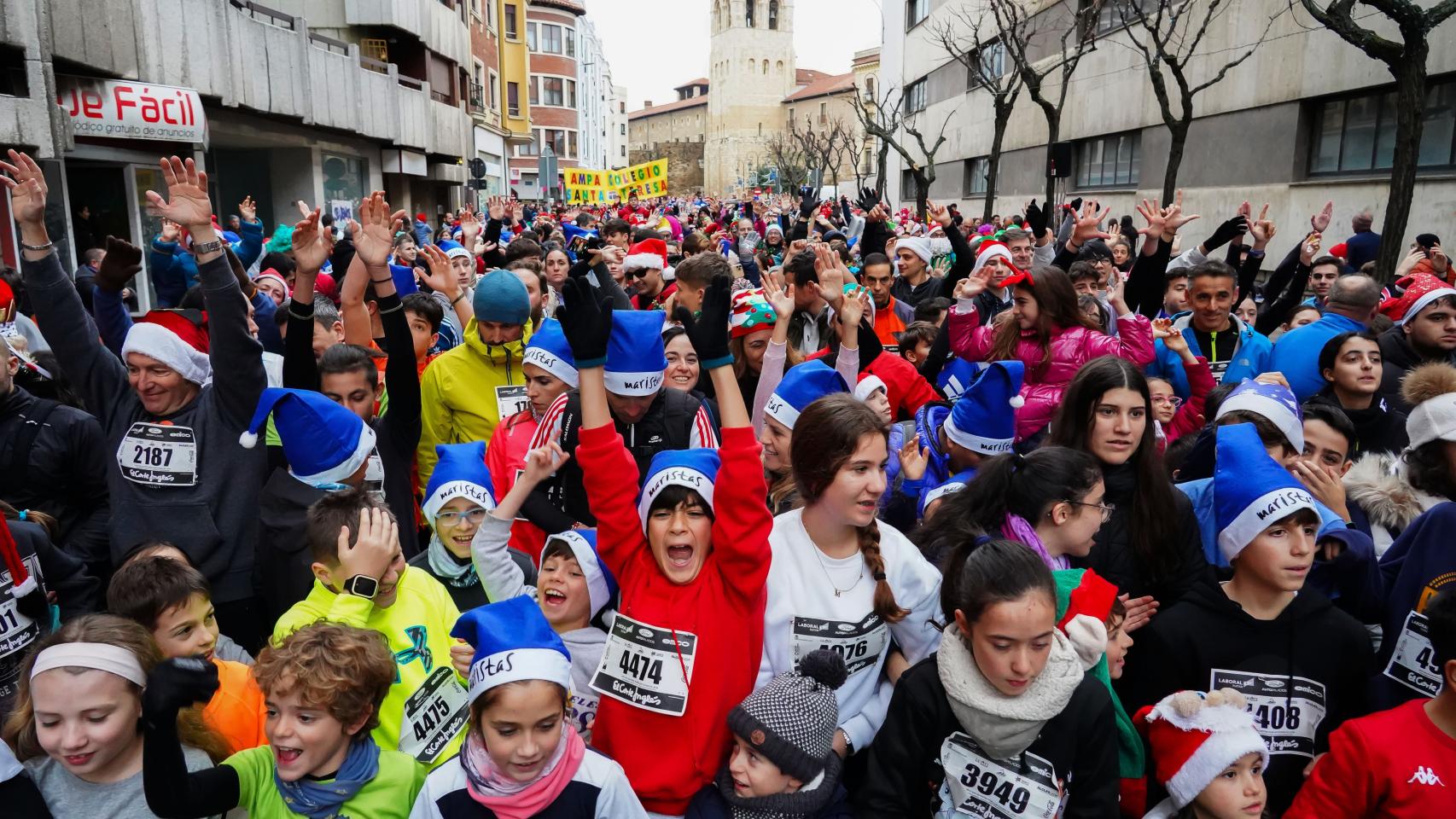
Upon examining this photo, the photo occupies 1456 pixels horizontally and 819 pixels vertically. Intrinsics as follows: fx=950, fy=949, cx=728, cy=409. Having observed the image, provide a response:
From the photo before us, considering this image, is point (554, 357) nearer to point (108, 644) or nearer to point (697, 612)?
point (697, 612)

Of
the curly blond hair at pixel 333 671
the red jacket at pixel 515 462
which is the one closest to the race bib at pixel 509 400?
the red jacket at pixel 515 462

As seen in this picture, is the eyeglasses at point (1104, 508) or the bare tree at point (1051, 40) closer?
the eyeglasses at point (1104, 508)

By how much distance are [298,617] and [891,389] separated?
10.1 ft

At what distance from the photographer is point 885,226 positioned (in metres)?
9.84

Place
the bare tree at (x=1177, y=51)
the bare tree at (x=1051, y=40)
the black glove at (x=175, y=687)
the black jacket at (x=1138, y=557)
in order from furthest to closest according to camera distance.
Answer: the bare tree at (x=1051, y=40), the bare tree at (x=1177, y=51), the black jacket at (x=1138, y=557), the black glove at (x=175, y=687)

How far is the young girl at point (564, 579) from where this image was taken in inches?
118

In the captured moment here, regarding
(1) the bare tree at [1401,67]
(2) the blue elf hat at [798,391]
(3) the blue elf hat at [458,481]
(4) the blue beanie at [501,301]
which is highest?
(1) the bare tree at [1401,67]

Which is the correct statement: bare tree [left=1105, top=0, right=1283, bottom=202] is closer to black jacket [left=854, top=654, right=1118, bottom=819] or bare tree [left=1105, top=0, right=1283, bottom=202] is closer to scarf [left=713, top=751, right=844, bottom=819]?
black jacket [left=854, top=654, right=1118, bottom=819]

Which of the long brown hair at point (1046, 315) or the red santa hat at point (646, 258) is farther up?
the red santa hat at point (646, 258)

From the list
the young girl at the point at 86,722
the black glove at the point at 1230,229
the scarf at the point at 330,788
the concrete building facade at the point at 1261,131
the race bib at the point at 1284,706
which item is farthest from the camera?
the concrete building facade at the point at 1261,131

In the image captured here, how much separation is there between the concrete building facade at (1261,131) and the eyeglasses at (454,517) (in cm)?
1385

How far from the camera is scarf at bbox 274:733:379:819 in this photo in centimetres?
238

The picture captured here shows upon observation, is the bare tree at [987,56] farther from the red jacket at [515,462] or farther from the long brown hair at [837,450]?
the long brown hair at [837,450]

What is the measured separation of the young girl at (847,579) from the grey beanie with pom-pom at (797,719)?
24 cm
